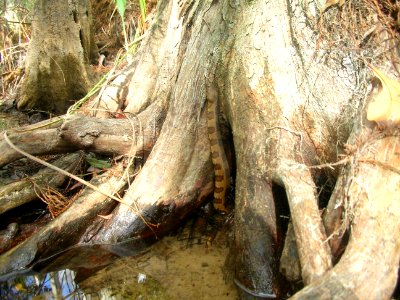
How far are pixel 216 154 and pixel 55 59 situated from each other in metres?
2.34

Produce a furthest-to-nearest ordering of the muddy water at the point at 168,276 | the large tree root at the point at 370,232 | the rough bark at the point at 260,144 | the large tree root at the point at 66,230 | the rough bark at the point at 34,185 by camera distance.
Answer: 1. the rough bark at the point at 34,185
2. the large tree root at the point at 66,230
3. the muddy water at the point at 168,276
4. the rough bark at the point at 260,144
5. the large tree root at the point at 370,232

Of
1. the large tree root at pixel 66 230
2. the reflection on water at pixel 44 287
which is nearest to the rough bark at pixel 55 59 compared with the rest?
the large tree root at pixel 66 230

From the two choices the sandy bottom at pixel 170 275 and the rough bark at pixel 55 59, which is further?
the rough bark at pixel 55 59

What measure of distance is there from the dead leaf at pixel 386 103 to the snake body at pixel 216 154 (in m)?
1.25

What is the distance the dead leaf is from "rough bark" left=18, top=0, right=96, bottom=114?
133 inches

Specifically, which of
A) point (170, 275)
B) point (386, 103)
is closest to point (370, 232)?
point (386, 103)

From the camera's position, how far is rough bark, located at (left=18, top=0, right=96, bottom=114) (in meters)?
4.43

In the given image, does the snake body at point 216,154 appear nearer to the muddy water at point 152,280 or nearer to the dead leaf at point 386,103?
the muddy water at point 152,280

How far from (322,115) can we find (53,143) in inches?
79.0

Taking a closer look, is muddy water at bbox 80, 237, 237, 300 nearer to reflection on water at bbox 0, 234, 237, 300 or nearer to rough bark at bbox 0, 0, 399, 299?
reflection on water at bbox 0, 234, 237, 300

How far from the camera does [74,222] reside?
10.1 feet

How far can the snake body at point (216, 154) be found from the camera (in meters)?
3.13

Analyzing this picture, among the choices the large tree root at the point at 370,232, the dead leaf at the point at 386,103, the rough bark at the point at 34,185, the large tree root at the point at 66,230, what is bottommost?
the large tree root at the point at 66,230

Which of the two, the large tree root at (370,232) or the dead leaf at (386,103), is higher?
the dead leaf at (386,103)
